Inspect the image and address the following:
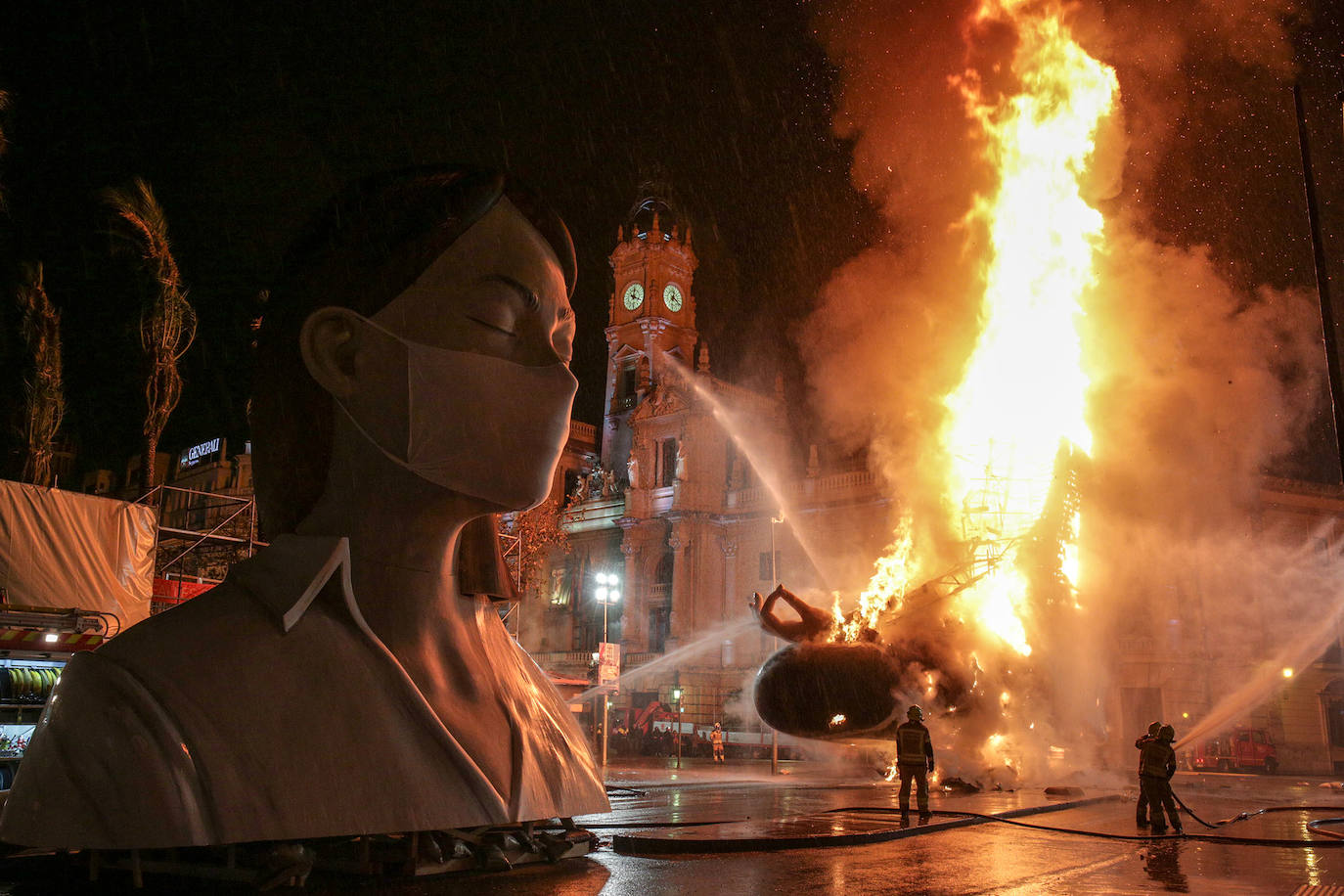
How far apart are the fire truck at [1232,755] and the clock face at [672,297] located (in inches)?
1468

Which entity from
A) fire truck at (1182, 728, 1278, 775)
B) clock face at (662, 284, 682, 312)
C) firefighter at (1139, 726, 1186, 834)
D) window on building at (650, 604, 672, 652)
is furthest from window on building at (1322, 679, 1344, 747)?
clock face at (662, 284, 682, 312)

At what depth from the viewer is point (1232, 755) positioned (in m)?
34.3

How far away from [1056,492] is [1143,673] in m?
21.5

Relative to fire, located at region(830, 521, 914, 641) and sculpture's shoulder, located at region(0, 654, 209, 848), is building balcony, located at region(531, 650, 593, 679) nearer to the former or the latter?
fire, located at region(830, 521, 914, 641)

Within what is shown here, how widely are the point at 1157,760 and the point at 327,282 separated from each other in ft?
38.6

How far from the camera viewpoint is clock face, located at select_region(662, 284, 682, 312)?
6066 centimetres

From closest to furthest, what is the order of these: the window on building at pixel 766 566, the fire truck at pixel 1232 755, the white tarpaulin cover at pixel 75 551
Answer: the white tarpaulin cover at pixel 75 551 → the fire truck at pixel 1232 755 → the window on building at pixel 766 566

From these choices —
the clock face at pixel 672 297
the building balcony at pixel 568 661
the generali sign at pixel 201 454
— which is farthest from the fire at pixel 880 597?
the generali sign at pixel 201 454

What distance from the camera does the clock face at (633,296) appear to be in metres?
60.8

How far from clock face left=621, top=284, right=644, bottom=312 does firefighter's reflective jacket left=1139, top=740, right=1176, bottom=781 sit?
165ft

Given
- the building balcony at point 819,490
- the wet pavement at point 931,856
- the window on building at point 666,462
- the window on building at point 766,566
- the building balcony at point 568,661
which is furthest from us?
the window on building at point 666,462

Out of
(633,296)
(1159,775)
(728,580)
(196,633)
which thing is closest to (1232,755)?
(728,580)

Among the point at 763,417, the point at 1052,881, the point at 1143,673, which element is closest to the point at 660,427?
the point at 763,417

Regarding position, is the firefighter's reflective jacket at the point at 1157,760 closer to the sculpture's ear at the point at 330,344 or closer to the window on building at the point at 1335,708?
the sculpture's ear at the point at 330,344
